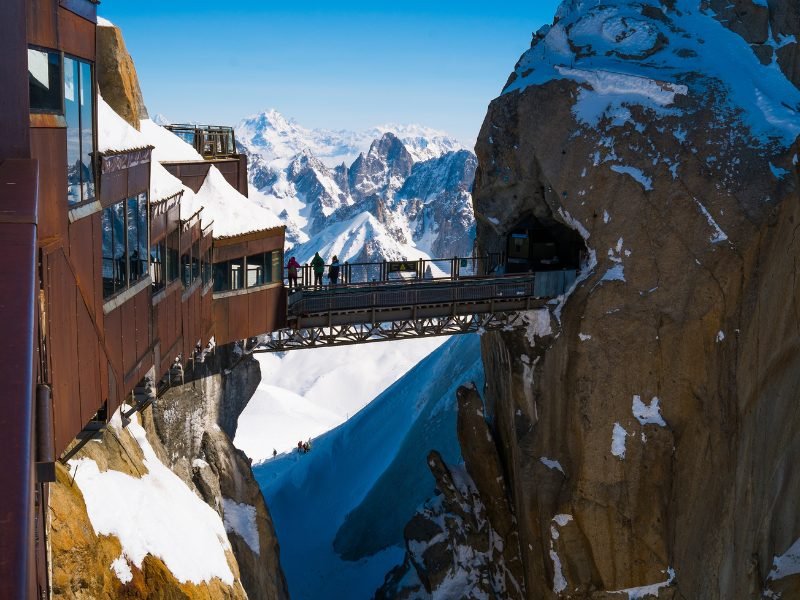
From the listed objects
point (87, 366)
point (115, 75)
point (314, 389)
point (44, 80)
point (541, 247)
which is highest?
point (115, 75)

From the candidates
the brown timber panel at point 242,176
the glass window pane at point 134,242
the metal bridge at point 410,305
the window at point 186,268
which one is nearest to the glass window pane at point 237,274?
the metal bridge at point 410,305

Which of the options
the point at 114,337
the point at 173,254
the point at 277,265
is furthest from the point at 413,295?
the point at 114,337

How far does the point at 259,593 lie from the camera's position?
2789 centimetres

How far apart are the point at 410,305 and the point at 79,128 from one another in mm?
19872

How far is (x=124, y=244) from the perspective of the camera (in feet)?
35.3

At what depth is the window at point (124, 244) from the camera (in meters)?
9.92

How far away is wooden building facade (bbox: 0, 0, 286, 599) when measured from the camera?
3.78m

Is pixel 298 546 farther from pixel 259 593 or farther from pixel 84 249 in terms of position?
pixel 84 249

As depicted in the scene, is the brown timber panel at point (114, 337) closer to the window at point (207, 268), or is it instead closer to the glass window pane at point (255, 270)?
the window at point (207, 268)

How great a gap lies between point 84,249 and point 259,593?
884 inches

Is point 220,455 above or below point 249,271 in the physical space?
below

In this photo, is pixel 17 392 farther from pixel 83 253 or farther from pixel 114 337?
pixel 114 337

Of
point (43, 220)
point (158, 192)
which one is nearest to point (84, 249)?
point (43, 220)

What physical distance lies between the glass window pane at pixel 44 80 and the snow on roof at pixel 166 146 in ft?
67.1
